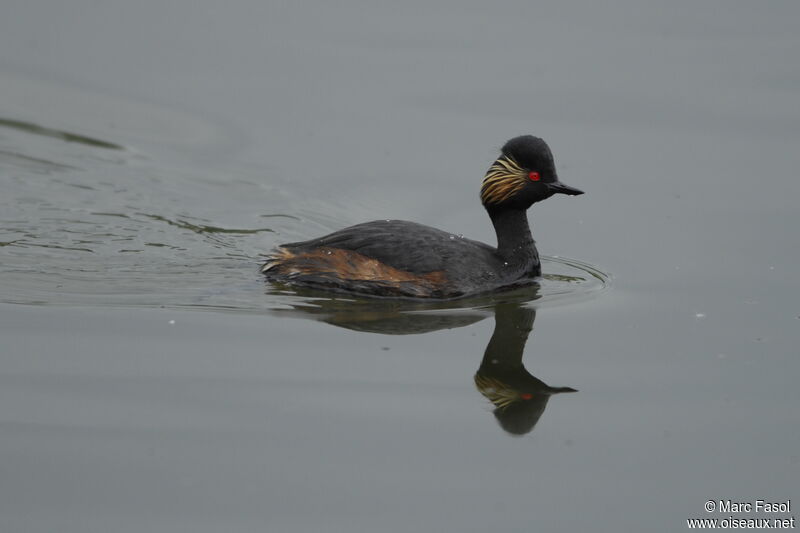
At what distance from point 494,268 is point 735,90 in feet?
19.8

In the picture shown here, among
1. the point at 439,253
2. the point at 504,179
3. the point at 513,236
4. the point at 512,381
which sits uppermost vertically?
the point at 504,179

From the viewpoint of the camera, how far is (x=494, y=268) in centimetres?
1101

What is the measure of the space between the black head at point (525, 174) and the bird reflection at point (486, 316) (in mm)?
892

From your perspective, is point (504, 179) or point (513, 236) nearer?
point (504, 179)

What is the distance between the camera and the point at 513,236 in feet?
37.1

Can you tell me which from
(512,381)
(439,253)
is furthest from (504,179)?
(512,381)

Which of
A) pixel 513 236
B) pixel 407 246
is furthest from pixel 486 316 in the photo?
pixel 513 236

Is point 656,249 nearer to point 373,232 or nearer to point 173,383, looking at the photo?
point 373,232

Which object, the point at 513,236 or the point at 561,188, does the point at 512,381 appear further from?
the point at 561,188

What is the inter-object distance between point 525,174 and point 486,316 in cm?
159

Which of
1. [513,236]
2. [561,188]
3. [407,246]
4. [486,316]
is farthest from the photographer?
[513,236]

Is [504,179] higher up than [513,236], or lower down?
higher up

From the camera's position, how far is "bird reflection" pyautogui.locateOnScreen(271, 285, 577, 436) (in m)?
8.59

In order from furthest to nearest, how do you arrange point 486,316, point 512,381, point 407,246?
point 407,246, point 486,316, point 512,381
